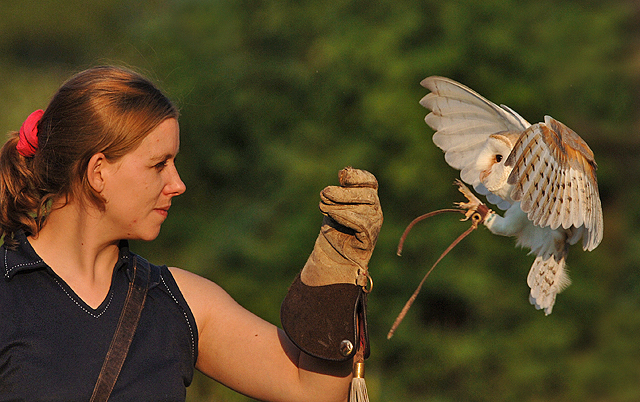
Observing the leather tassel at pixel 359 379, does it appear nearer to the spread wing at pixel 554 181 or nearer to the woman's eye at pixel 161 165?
the spread wing at pixel 554 181

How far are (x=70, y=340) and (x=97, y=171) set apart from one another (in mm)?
399

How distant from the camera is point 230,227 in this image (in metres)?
6.73

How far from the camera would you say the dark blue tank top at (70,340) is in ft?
4.88

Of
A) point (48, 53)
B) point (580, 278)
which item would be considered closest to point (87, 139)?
point (580, 278)

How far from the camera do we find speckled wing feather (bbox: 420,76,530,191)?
81.0 inches

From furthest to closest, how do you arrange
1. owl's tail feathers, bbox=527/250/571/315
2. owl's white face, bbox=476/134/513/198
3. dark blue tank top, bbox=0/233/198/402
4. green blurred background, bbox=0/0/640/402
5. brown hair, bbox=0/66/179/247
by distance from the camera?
green blurred background, bbox=0/0/640/402 → owl's tail feathers, bbox=527/250/571/315 → owl's white face, bbox=476/134/513/198 → brown hair, bbox=0/66/179/247 → dark blue tank top, bbox=0/233/198/402

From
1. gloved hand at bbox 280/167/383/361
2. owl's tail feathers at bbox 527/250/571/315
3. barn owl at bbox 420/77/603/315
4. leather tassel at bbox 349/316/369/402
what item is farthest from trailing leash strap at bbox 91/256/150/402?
owl's tail feathers at bbox 527/250/571/315

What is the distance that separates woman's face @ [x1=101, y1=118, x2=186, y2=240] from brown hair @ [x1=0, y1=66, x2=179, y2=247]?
0.02 meters

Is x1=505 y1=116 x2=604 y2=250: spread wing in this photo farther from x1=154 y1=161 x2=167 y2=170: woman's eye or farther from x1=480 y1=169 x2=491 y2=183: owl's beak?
x1=154 y1=161 x2=167 y2=170: woman's eye

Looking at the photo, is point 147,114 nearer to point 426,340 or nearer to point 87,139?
point 87,139

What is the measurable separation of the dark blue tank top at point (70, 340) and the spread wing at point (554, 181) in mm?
933

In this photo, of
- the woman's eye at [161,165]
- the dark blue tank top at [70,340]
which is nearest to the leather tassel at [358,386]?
the dark blue tank top at [70,340]

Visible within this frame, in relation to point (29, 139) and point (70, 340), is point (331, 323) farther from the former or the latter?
point (29, 139)

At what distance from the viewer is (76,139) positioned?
1.63 m
